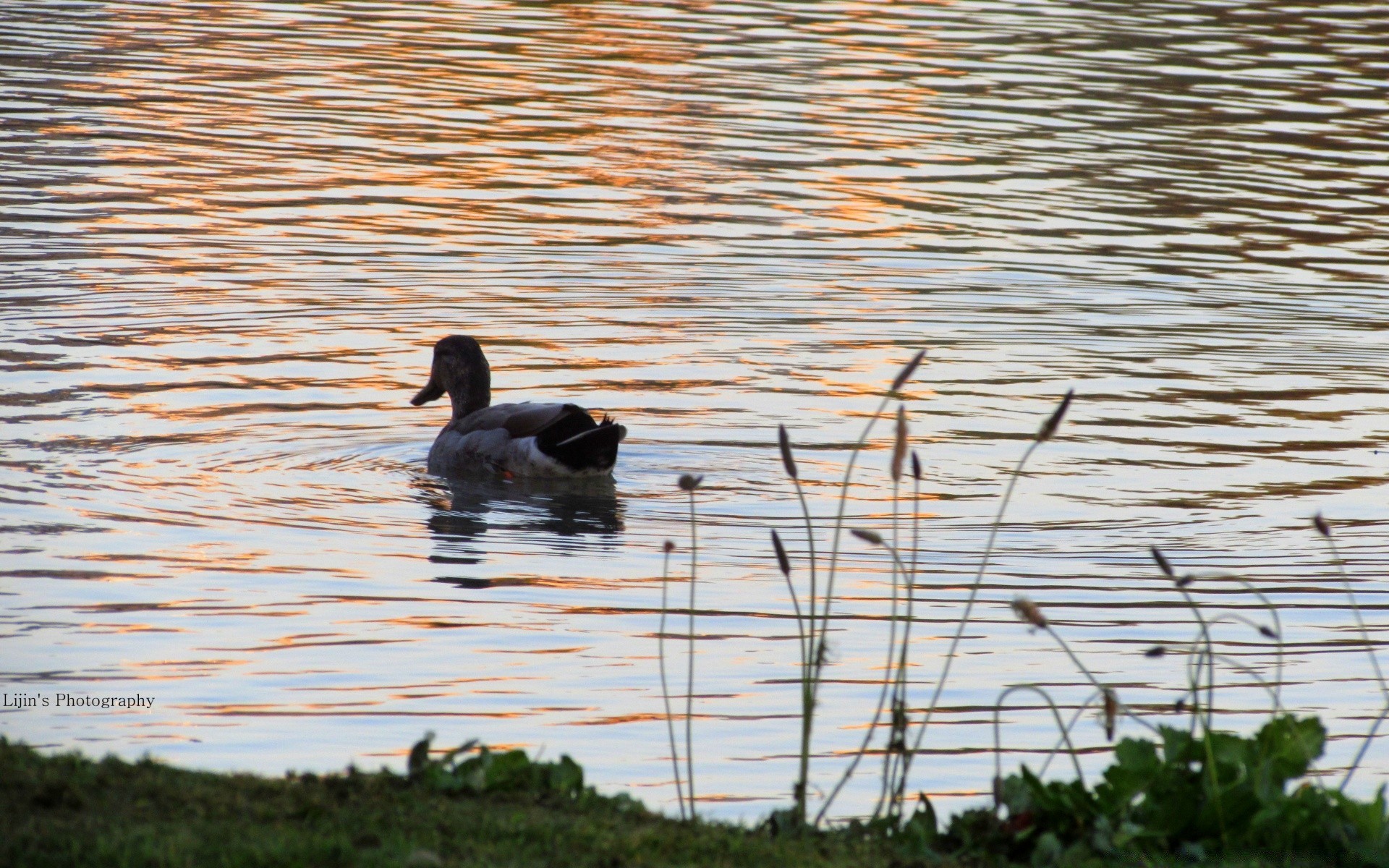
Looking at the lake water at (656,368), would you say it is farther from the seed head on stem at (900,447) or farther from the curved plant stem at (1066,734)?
the seed head on stem at (900,447)

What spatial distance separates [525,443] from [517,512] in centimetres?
72

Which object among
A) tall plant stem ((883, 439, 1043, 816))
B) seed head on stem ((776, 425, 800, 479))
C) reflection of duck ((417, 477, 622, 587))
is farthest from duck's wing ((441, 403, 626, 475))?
seed head on stem ((776, 425, 800, 479))

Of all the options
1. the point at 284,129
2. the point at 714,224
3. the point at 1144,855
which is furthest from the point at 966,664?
the point at 284,129

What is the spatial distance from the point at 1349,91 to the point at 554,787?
73.4ft

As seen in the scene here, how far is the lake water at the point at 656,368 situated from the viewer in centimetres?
712

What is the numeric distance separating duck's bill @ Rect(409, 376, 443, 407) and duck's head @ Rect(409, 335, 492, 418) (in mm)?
68

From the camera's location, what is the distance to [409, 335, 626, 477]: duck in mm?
10508

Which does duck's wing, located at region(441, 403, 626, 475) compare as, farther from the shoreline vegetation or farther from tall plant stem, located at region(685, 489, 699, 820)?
the shoreline vegetation

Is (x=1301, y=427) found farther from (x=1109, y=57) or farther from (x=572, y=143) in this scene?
(x=1109, y=57)

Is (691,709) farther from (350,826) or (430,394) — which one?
(430,394)

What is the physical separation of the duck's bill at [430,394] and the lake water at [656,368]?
8.0 inches

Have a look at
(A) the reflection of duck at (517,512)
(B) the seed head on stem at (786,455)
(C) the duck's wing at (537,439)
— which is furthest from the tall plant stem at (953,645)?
(C) the duck's wing at (537,439)

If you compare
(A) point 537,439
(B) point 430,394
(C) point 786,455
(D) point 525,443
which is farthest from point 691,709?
(B) point 430,394

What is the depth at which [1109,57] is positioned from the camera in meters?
27.4
